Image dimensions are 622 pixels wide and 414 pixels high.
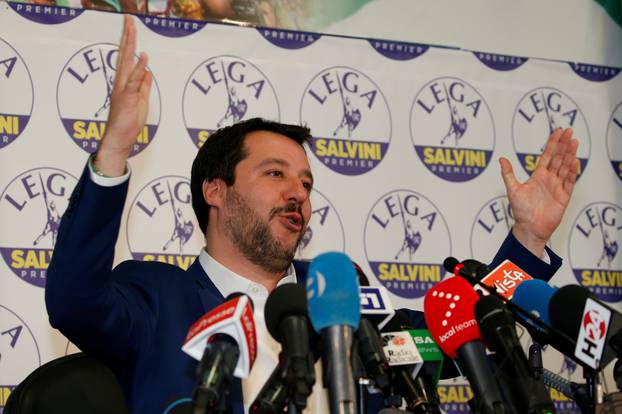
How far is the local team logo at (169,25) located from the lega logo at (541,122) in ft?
5.10

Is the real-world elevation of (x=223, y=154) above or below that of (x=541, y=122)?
below

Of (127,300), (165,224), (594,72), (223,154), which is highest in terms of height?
(594,72)

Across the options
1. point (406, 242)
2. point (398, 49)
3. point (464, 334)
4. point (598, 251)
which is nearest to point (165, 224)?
point (406, 242)

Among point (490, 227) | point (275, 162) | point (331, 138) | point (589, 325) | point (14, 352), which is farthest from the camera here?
point (490, 227)

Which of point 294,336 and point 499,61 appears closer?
point 294,336

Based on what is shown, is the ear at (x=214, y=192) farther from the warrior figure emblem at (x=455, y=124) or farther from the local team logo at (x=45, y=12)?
the warrior figure emblem at (x=455, y=124)

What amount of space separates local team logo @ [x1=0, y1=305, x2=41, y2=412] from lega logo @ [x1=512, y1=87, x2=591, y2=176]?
2.30 m

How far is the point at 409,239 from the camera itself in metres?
3.72

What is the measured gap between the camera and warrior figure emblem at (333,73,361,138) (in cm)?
372

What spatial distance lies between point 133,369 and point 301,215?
0.71 m

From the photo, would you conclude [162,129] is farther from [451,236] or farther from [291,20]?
[451,236]

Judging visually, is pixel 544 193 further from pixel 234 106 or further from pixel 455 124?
pixel 234 106

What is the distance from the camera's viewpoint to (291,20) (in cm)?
375

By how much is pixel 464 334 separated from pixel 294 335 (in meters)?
0.45
